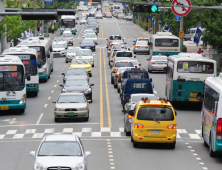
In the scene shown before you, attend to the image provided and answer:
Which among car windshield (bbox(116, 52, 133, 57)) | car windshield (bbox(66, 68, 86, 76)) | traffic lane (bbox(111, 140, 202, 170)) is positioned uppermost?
traffic lane (bbox(111, 140, 202, 170))

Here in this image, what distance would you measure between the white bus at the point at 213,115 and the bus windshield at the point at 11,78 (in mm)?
11500

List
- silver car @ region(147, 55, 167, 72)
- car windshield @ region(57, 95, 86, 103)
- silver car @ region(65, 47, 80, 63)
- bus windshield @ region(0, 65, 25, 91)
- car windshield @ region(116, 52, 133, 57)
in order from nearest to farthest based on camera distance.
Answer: car windshield @ region(57, 95, 86, 103) < bus windshield @ region(0, 65, 25, 91) < silver car @ region(147, 55, 167, 72) < car windshield @ region(116, 52, 133, 57) < silver car @ region(65, 47, 80, 63)

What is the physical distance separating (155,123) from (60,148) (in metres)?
5.13

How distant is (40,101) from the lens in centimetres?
3356

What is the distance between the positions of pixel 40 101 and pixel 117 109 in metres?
5.63

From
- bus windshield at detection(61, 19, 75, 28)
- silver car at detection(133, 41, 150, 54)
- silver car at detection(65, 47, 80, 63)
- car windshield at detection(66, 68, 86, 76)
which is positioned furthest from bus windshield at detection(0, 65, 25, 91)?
bus windshield at detection(61, 19, 75, 28)

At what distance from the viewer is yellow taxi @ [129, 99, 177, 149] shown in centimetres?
1912

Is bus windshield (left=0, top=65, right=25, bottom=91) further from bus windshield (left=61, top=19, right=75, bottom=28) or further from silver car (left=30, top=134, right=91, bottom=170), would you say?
bus windshield (left=61, top=19, right=75, bottom=28)

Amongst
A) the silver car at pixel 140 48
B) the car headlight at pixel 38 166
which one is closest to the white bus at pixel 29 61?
the car headlight at pixel 38 166

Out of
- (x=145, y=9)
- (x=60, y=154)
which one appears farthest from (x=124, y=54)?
(x=60, y=154)

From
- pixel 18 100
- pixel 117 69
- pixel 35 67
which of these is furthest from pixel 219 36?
pixel 18 100

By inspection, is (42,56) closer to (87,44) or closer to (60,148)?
(87,44)

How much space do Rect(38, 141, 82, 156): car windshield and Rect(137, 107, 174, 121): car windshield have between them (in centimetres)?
464

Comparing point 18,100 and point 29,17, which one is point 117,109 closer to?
point 18,100
